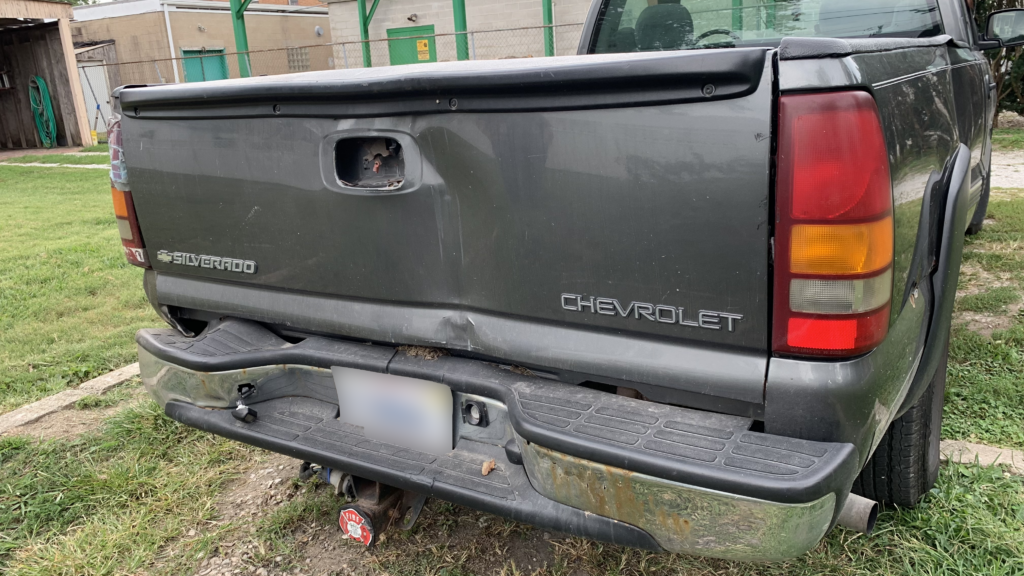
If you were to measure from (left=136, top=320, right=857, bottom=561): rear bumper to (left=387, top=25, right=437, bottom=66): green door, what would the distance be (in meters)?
14.3

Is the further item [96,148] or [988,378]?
[96,148]

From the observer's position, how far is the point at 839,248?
150 cm

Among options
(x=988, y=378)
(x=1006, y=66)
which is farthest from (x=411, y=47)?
(x=988, y=378)

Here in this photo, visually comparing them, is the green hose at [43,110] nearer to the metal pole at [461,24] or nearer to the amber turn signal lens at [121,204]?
the metal pole at [461,24]

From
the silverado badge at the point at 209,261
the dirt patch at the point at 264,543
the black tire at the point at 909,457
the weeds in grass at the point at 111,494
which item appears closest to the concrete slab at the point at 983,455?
the black tire at the point at 909,457

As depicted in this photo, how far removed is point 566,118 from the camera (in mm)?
1694

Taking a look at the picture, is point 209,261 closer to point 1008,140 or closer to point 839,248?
point 839,248

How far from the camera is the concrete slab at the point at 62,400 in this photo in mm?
3391

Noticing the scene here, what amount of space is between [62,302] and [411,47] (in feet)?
40.5

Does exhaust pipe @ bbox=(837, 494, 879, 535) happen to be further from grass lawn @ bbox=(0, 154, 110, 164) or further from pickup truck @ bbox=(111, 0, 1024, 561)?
grass lawn @ bbox=(0, 154, 110, 164)

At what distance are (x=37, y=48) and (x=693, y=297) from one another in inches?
815

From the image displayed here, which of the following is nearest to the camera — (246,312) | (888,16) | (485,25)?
(246,312)

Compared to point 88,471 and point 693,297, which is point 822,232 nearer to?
point 693,297

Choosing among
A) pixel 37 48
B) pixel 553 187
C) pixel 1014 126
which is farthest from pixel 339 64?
pixel 553 187
